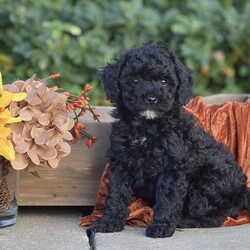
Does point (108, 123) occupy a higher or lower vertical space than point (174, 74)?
lower

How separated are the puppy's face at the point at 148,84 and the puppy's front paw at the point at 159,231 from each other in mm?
629

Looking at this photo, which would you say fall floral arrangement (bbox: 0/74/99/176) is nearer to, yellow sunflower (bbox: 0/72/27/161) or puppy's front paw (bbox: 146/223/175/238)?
yellow sunflower (bbox: 0/72/27/161)

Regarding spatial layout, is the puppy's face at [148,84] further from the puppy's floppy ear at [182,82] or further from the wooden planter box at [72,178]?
the wooden planter box at [72,178]

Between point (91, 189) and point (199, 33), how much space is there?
3.26 meters

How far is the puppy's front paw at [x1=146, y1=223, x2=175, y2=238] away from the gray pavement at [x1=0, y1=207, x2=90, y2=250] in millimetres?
372

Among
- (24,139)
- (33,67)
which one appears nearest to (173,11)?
(33,67)

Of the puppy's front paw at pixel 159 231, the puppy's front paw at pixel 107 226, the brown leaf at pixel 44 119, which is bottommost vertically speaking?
the puppy's front paw at pixel 107 226

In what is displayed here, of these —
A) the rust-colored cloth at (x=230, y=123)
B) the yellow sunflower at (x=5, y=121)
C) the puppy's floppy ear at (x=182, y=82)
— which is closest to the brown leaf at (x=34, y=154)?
the yellow sunflower at (x=5, y=121)

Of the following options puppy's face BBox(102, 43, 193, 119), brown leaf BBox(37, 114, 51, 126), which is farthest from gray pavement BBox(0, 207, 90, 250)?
puppy's face BBox(102, 43, 193, 119)

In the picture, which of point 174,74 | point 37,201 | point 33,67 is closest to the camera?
point 174,74

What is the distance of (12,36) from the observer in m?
8.37

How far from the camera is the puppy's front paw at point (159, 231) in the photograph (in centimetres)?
515

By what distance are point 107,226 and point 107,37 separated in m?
3.45

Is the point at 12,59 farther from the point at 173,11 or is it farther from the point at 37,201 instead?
the point at 37,201
